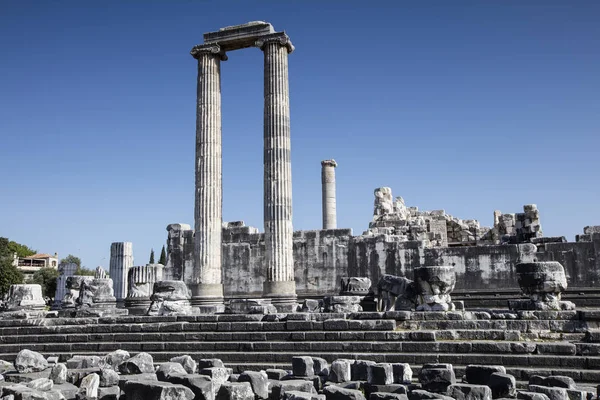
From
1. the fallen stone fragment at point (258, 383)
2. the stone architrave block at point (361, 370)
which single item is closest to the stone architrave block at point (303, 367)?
the stone architrave block at point (361, 370)

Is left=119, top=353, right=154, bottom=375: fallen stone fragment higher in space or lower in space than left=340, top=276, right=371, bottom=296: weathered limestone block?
lower

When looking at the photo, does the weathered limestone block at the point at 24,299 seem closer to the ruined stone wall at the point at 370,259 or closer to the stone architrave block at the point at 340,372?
the ruined stone wall at the point at 370,259

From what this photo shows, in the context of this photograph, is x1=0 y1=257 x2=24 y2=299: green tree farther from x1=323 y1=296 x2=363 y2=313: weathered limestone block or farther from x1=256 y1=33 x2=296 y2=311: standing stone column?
x1=323 y1=296 x2=363 y2=313: weathered limestone block

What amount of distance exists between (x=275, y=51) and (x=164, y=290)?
935 centimetres

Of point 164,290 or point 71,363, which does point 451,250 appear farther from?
point 71,363

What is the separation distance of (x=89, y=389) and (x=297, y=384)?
282cm

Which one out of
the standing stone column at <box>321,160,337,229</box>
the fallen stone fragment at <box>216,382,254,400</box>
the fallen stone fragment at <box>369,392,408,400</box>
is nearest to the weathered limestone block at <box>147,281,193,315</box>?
the fallen stone fragment at <box>216,382,254,400</box>

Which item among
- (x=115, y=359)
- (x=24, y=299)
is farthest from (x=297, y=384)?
(x=24, y=299)

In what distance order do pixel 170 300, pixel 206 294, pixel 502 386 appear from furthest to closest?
pixel 206 294 → pixel 170 300 → pixel 502 386

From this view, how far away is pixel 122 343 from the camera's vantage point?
12164 mm

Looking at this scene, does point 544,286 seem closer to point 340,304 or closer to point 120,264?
point 340,304

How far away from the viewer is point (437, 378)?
716 cm

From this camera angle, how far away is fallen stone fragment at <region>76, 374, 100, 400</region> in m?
7.22

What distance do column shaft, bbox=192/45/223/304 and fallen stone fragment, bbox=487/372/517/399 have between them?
1319 cm
